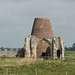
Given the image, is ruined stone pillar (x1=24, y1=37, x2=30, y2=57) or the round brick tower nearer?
ruined stone pillar (x1=24, y1=37, x2=30, y2=57)

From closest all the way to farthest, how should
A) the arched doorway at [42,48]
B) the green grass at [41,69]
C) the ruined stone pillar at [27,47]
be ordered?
the green grass at [41,69], the ruined stone pillar at [27,47], the arched doorway at [42,48]

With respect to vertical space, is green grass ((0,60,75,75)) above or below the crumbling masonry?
below

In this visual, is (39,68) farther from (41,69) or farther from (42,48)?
(42,48)

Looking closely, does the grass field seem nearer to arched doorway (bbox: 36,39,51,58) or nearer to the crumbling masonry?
the crumbling masonry

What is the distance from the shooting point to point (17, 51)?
44.2 meters

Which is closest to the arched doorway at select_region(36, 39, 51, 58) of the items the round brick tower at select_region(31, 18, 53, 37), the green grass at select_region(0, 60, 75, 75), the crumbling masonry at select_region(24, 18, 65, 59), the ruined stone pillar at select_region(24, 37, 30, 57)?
the crumbling masonry at select_region(24, 18, 65, 59)

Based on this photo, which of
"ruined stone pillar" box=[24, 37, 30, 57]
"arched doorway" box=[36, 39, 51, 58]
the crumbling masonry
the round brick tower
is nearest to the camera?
"ruined stone pillar" box=[24, 37, 30, 57]

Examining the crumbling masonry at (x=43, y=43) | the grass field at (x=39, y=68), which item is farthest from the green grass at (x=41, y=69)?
the crumbling masonry at (x=43, y=43)

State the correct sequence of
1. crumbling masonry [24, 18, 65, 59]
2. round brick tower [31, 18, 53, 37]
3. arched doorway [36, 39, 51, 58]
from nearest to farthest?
crumbling masonry [24, 18, 65, 59] → arched doorway [36, 39, 51, 58] → round brick tower [31, 18, 53, 37]

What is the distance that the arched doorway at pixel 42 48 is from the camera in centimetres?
4256

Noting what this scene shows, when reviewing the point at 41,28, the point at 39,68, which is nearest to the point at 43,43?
the point at 41,28

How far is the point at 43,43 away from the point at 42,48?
0.98 meters

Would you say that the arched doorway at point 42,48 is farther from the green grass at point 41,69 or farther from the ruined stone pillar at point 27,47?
the green grass at point 41,69

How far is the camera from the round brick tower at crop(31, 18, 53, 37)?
4306cm
